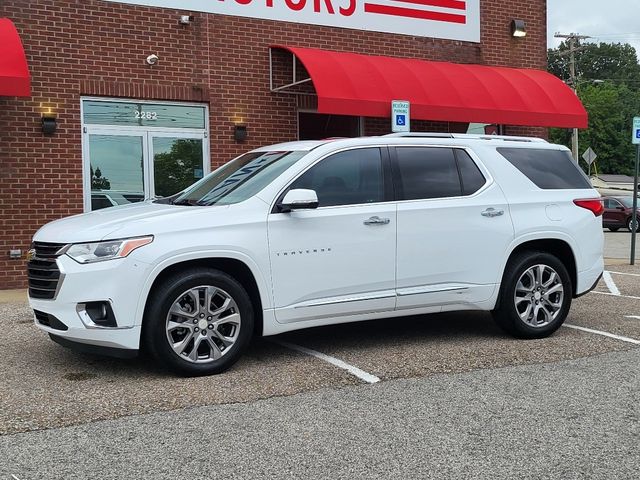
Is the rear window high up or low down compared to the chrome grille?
up

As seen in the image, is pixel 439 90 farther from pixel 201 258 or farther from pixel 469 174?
pixel 201 258

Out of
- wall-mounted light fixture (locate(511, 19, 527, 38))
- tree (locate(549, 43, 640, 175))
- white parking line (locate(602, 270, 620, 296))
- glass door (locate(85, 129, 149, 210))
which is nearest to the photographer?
white parking line (locate(602, 270, 620, 296))

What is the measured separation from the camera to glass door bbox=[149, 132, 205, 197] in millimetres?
11601

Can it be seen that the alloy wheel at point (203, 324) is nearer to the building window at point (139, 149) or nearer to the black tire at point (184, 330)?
the black tire at point (184, 330)

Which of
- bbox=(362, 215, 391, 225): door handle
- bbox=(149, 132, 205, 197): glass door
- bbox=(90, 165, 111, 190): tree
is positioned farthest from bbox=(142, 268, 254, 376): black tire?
bbox=(149, 132, 205, 197): glass door

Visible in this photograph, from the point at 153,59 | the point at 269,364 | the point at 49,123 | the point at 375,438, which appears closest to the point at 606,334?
the point at 269,364

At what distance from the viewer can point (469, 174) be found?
662cm

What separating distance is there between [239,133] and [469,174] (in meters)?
6.23

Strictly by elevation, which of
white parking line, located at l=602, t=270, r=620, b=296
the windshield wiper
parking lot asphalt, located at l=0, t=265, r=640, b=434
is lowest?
white parking line, located at l=602, t=270, r=620, b=296

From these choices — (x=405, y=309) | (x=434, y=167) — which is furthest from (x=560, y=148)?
(x=405, y=309)

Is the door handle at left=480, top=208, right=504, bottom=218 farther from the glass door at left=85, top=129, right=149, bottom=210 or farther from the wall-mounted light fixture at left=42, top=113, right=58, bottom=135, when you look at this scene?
the wall-mounted light fixture at left=42, top=113, right=58, bottom=135

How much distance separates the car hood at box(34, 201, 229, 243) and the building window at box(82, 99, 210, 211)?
5.72 metres

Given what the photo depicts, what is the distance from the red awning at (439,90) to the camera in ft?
37.4

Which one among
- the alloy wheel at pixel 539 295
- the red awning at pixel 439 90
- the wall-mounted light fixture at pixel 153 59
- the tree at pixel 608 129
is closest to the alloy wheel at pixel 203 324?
the alloy wheel at pixel 539 295
